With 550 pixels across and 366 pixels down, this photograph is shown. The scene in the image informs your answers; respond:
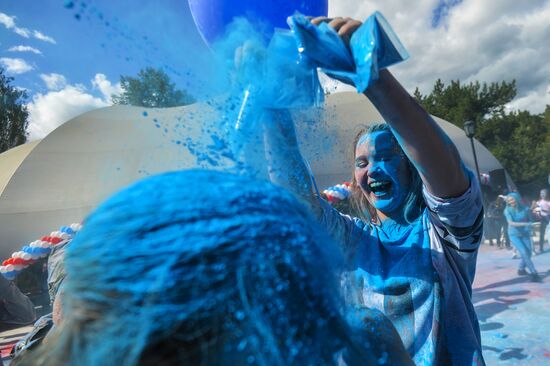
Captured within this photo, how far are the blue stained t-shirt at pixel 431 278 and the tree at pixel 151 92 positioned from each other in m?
0.59

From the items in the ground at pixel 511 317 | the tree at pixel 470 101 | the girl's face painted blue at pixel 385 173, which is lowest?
the ground at pixel 511 317

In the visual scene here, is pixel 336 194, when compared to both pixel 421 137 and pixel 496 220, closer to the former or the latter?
pixel 421 137

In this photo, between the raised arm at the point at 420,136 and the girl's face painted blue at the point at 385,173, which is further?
the girl's face painted blue at the point at 385,173

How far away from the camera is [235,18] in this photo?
115 centimetres

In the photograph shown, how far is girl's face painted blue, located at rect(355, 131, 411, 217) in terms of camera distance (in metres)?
1.41

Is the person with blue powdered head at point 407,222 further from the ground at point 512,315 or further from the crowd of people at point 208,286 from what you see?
the ground at point 512,315

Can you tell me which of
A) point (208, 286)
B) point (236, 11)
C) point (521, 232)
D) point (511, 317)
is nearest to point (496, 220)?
point (521, 232)

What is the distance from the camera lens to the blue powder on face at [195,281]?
0.57 meters

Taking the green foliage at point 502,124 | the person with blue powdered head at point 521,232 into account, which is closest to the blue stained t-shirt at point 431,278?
the person with blue powdered head at point 521,232

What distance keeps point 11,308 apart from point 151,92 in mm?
2248

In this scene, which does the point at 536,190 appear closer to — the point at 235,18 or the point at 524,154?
the point at 524,154

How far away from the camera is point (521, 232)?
24.8 feet

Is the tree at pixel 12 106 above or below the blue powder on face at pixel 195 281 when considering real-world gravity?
above

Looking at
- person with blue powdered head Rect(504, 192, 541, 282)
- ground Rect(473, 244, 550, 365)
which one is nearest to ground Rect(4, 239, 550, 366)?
ground Rect(473, 244, 550, 365)
